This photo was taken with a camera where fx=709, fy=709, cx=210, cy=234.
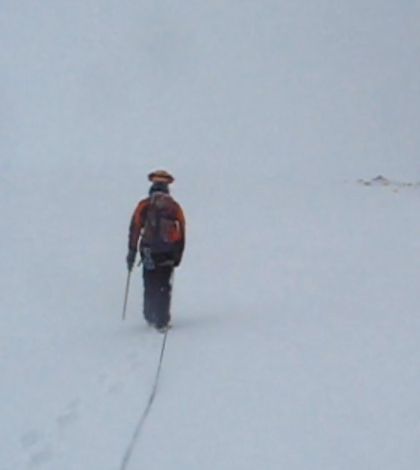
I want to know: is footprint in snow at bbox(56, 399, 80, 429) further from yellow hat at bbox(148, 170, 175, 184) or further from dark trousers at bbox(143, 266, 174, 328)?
yellow hat at bbox(148, 170, 175, 184)

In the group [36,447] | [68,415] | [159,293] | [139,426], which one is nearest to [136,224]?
[159,293]

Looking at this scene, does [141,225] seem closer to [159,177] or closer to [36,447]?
[159,177]

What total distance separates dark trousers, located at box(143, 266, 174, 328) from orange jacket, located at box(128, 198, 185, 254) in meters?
0.36

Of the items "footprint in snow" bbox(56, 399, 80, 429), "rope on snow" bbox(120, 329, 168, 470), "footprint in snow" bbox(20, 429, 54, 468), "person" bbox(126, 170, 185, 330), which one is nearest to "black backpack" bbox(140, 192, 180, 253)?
"person" bbox(126, 170, 185, 330)

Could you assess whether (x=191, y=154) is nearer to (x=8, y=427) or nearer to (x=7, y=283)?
(x=7, y=283)

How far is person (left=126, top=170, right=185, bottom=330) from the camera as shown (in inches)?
299

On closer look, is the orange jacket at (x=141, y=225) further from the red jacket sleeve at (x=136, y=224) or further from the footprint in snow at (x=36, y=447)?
the footprint in snow at (x=36, y=447)

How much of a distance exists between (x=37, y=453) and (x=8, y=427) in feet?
1.70

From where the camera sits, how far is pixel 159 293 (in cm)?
793

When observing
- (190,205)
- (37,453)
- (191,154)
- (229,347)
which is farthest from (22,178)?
(191,154)

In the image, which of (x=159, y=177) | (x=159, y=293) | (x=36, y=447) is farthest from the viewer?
(x=159, y=293)

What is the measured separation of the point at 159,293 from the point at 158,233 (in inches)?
28.5

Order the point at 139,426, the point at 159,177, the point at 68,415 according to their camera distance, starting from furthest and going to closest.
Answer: the point at 159,177 < the point at 68,415 < the point at 139,426

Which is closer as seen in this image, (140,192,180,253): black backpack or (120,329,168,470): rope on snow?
(120,329,168,470): rope on snow
